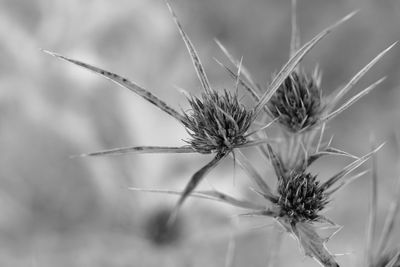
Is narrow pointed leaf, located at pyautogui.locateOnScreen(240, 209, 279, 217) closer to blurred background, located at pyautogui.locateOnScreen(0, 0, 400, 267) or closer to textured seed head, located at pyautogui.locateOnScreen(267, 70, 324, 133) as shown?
textured seed head, located at pyautogui.locateOnScreen(267, 70, 324, 133)

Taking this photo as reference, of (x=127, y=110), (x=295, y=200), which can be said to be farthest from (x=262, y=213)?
(x=127, y=110)

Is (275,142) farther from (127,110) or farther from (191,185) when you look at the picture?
(127,110)

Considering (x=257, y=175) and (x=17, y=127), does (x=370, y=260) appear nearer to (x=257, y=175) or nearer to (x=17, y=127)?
(x=257, y=175)

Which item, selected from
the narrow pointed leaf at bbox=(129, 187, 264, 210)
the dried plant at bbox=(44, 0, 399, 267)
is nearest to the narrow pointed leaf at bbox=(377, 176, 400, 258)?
the dried plant at bbox=(44, 0, 399, 267)

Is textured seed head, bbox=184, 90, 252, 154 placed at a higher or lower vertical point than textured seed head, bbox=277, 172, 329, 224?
higher

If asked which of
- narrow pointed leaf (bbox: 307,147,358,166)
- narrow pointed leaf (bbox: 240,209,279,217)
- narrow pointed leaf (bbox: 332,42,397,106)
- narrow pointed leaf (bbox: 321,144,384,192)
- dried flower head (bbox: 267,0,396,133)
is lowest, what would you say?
narrow pointed leaf (bbox: 240,209,279,217)

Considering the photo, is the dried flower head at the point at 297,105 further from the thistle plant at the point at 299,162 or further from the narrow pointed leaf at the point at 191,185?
the narrow pointed leaf at the point at 191,185

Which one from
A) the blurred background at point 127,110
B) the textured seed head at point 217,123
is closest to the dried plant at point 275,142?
the textured seed head at point 217,123

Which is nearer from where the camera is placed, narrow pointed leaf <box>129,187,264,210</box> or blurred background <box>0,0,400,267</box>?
narrow pointed leaf <box>129,187,264,210</box>

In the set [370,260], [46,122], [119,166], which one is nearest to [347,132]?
[119,166]
